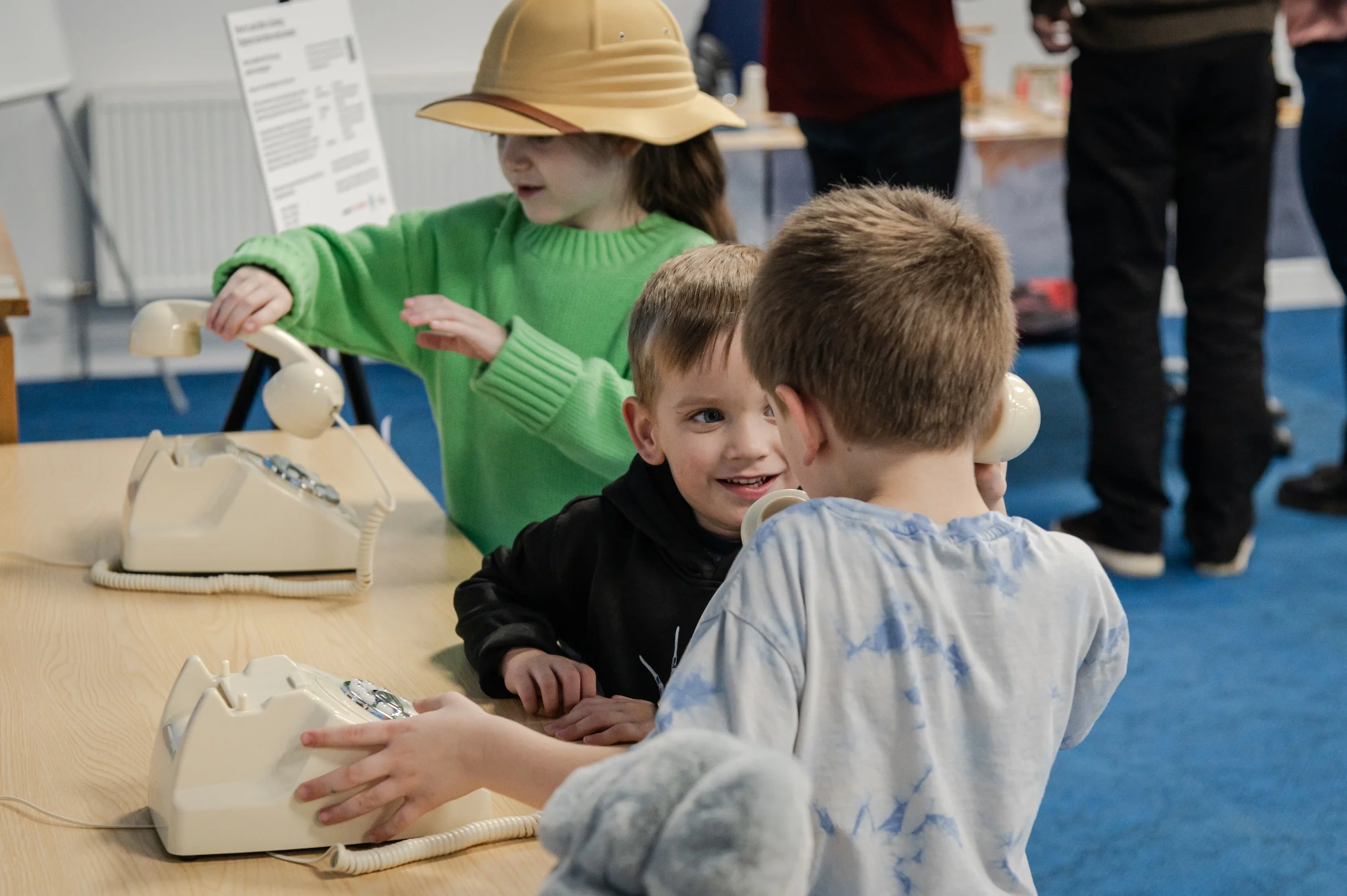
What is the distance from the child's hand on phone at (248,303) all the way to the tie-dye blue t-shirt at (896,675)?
97 centimetres

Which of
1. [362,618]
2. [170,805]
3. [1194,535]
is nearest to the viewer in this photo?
[170,805]

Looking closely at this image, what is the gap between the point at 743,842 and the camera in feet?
A: 1.87

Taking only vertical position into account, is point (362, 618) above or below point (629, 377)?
below

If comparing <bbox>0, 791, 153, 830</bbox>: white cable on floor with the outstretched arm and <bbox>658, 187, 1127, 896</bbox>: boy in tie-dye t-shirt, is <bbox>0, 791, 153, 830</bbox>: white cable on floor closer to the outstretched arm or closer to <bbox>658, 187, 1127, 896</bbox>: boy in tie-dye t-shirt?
the outstretched arm

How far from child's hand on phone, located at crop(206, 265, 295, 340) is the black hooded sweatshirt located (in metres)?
0.46

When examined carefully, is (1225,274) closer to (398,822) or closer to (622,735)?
(622,735)

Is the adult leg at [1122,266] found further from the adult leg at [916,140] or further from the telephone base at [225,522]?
the telephone base at [225,522]

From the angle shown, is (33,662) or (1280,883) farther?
(1280,883)

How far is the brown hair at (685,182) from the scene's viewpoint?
5.87ft

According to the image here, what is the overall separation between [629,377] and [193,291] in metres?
3.79

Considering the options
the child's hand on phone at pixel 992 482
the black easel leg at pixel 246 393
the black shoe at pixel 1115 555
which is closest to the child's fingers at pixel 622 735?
the child's hand on phone at pixel 992 482

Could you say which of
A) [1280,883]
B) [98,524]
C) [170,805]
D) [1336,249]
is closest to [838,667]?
[170,805]

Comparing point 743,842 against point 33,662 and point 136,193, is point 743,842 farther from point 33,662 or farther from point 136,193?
point 136,193

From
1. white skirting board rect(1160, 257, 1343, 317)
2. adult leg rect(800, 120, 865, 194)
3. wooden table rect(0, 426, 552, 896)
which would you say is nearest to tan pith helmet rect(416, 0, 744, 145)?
wooden table rect(0, 426, 552, 896)
